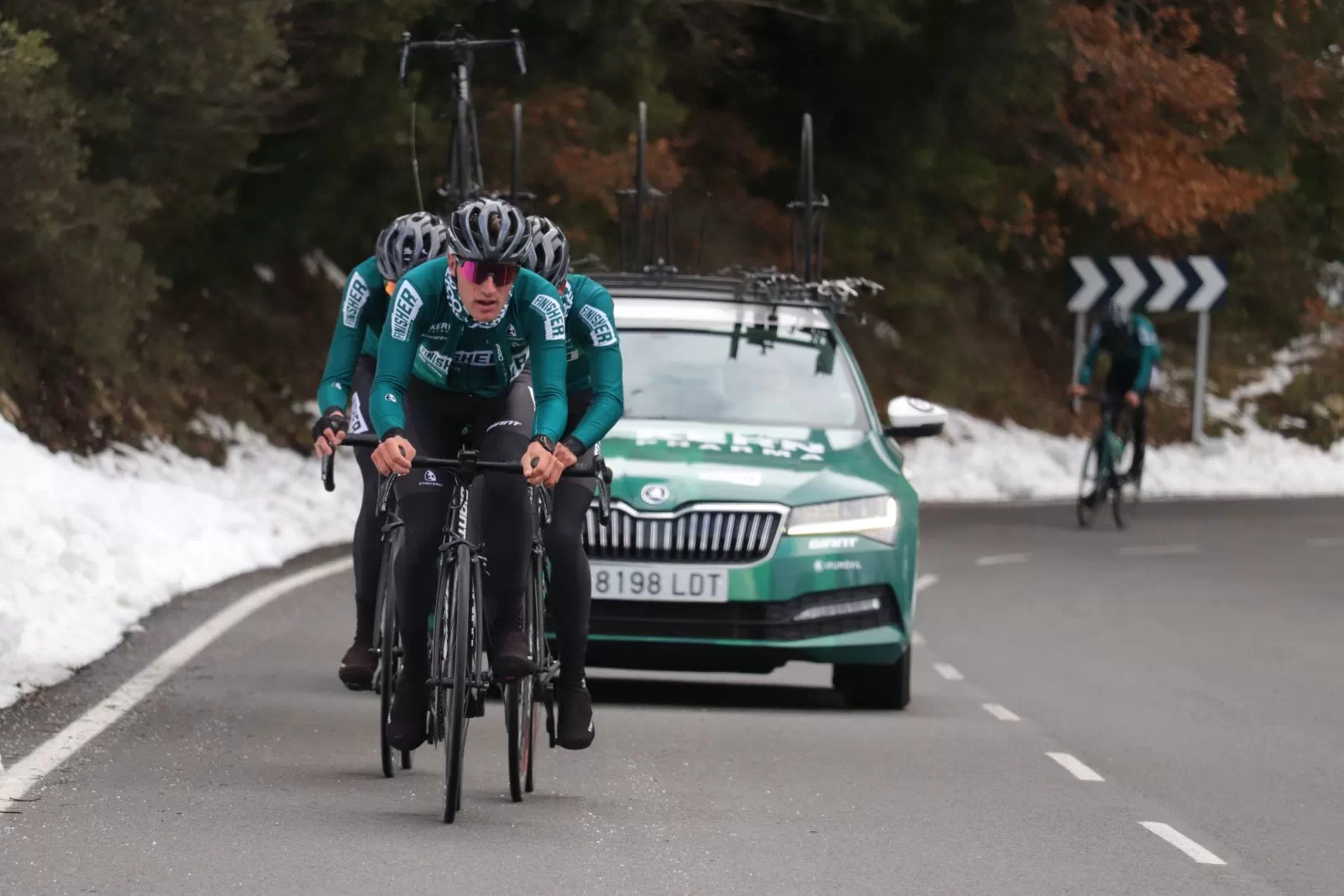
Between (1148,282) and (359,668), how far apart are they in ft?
89.7

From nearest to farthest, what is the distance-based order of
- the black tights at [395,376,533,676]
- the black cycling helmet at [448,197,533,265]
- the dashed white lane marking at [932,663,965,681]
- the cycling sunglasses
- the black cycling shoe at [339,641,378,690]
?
the black cycling helmet at [448,197,533,265] < the cycling sunglasses < the black tights at [395,376,533,676] < the black cycling shoe at [339,641,378,690] < the dashed white lane marking at [932,663,965,681]

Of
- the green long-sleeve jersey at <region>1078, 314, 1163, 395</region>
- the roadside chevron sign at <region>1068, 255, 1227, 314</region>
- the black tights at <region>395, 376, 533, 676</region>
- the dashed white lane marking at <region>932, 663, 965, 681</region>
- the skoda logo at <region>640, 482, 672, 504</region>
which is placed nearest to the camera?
the black tights at <region>395, 376, 533, 676</region>

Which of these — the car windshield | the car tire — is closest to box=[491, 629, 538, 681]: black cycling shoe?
the car tire

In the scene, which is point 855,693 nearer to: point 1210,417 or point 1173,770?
point 1173,770

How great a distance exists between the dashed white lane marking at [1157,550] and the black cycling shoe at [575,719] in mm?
14633

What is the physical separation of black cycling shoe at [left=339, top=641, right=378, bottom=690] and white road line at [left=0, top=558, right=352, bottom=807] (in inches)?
38.0

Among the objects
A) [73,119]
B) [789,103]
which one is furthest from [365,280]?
[789,103]

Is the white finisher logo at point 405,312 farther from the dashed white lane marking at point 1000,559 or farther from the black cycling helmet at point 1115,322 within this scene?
the black cycling helmet at point 1115,322

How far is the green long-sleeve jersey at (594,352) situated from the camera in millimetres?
9203

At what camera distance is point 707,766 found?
10773 mm

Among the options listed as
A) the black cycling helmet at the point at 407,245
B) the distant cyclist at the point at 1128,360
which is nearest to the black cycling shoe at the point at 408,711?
the black cycling helmet at the point at 407,245

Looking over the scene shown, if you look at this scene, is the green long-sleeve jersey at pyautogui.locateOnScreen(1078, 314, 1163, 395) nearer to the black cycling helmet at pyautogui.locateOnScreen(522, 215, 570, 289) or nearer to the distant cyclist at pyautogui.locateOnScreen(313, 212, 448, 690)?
the distant cyclist at pyautogui.locateOnScreen(313, 212, 448, 690)

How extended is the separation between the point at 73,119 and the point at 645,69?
9224mm

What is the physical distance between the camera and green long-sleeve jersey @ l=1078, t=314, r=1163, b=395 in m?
27.0
